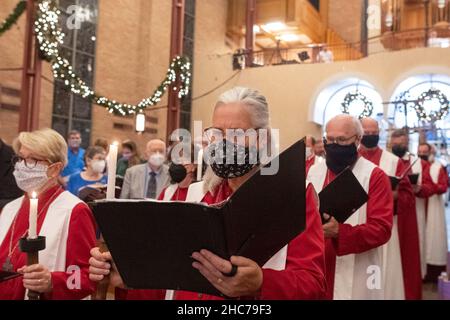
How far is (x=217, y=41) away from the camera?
461 inches

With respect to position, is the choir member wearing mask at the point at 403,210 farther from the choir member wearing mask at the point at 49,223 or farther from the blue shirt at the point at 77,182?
the blue shirt at the point at 77,182

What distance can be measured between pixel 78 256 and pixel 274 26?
13.8 meters

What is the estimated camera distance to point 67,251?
2393 mm

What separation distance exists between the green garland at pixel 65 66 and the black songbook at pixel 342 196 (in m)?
6.09

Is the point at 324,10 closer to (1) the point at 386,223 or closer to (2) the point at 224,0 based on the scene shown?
(2) the point at 224,0

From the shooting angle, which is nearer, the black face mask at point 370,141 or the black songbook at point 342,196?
the black songbook at point 342,196

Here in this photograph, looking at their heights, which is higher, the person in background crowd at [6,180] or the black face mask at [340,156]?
the black face mask at [340,156]

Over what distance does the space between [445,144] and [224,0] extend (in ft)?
25.6

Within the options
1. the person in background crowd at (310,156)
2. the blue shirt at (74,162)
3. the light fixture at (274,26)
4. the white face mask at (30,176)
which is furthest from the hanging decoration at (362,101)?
the light fixture at (274,26)

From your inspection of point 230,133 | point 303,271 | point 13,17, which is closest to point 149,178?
point 230,133

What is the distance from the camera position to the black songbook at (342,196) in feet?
8.48
